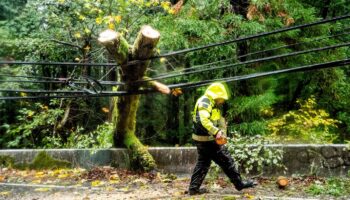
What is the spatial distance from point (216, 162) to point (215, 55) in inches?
160

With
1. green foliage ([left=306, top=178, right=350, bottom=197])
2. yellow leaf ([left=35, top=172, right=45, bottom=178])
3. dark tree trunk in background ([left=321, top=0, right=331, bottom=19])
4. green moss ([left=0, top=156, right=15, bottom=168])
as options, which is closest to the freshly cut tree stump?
green foliage ([left=306, top=178, right=350, bottom=197])

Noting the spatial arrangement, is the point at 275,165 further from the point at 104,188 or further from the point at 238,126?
the point at 104,188

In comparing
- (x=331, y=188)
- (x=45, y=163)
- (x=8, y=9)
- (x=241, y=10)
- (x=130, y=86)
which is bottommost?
(x=331, y=188)

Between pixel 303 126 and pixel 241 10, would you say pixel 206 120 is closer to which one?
pixel 303 126

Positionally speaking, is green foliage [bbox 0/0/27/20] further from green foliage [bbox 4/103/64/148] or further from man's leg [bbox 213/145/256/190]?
man's leg [bbox 213/145/256/190]

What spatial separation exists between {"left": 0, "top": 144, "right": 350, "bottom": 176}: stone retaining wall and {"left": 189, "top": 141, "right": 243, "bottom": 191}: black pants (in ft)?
5.52

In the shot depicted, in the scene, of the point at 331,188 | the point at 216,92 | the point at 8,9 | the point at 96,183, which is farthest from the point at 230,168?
the point at 8,9

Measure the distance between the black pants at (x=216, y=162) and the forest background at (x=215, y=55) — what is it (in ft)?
5.40

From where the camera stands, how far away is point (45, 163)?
35.1ft

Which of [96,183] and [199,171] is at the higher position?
[199,171]

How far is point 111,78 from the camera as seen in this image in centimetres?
1358

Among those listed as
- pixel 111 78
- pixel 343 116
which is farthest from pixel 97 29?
pixel 343 116

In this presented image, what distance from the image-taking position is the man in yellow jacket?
6852 millimetres

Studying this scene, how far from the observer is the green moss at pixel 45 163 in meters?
10.6
